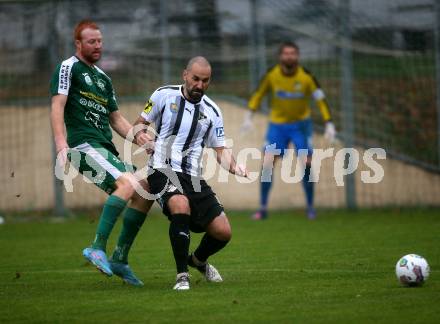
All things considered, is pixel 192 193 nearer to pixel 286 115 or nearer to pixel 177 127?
pixel 177 127

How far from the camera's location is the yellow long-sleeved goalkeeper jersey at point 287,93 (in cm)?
1555

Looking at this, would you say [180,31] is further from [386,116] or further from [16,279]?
[16,279]

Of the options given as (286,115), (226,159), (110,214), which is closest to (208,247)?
(226,159)

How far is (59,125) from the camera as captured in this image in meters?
8.10

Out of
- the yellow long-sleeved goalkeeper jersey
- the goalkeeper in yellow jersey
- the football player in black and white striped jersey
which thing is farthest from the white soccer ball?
the yellow long-sleeved goalkeeper jersey

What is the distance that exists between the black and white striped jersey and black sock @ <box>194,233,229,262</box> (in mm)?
596

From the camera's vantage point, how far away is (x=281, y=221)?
49.6ft

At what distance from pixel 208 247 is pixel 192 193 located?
55cm

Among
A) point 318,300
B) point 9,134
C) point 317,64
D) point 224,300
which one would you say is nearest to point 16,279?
point 224,300

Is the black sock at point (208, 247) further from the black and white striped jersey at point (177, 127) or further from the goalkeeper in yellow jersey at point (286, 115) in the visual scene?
the goalkeeper in yellow jersey at point (286, 115)

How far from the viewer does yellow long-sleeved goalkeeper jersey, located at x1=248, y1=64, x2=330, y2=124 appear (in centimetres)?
1555

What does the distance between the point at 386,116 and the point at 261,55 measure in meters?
2.58

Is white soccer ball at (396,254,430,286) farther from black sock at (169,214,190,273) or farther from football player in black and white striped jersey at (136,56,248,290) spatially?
black sock at (169,214,190,273)

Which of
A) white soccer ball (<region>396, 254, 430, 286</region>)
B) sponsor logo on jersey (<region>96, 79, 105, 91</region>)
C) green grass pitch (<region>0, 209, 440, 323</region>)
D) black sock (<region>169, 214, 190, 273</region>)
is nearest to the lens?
green grass pitch (<region>0, 209, 440, 323</region>)
